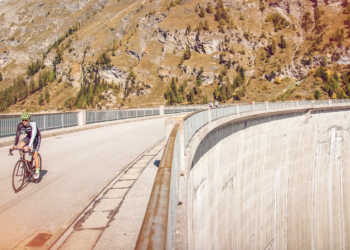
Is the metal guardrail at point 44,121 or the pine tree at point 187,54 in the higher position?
the pine tree at point 187,54

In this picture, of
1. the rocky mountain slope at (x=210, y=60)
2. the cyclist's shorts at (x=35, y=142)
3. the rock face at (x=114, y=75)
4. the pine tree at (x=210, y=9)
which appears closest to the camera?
the cyclist's shorts at (x=35, y=142)

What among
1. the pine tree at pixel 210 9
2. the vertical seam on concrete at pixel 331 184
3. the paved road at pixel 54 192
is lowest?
the vertical seam on concrete at pixel 331 184

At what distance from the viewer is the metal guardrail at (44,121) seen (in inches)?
524

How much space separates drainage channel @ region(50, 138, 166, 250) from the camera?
3473 millimetres

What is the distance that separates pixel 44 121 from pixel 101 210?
557 inches

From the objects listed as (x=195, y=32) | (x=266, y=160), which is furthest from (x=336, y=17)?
(x=266, y=160)

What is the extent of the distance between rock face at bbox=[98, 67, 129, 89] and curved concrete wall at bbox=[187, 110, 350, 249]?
391ft

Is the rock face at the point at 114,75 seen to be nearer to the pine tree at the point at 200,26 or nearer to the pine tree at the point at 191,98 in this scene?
the pine tree at the point at 191,98

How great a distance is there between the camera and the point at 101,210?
4340 mm

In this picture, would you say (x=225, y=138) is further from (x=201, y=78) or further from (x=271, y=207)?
(x=201, y=78)

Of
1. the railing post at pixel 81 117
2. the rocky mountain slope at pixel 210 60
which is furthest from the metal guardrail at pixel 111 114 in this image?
the rocky mountain slope at pixel 210 60

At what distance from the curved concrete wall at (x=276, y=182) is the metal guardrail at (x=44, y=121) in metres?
10.3

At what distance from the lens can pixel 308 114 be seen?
27.1 m

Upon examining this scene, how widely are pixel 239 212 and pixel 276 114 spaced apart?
1130 centimetres
